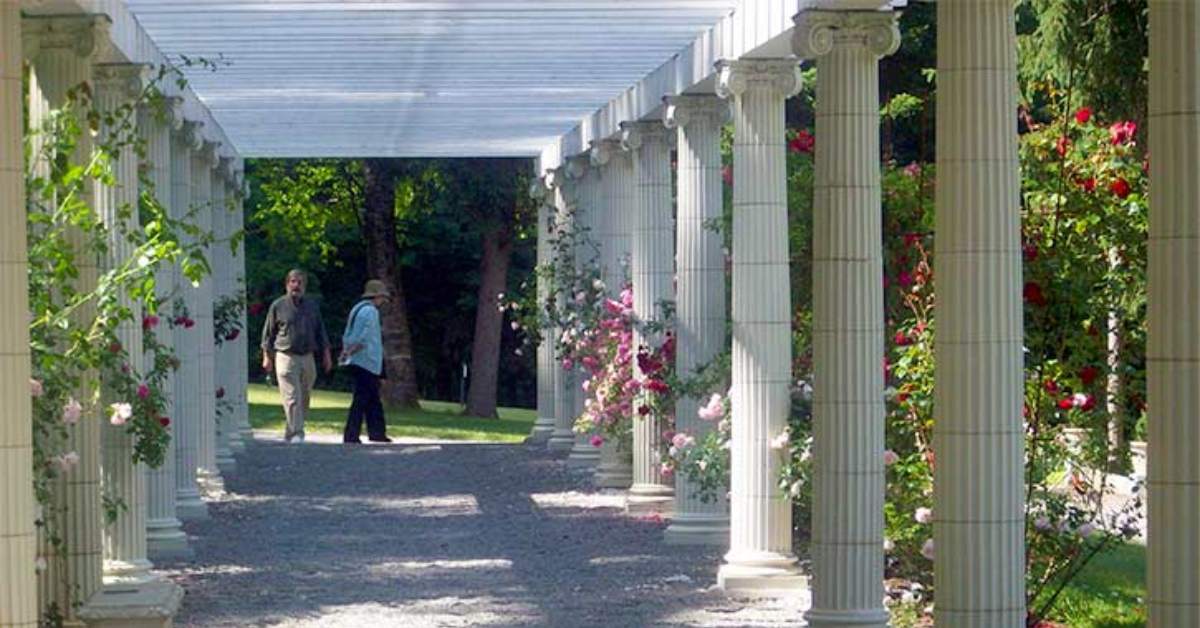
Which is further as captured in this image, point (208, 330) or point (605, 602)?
point (208, 330)

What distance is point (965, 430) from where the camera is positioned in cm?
1258

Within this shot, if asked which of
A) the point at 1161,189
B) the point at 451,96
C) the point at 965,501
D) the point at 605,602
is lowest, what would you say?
the point at 605,602

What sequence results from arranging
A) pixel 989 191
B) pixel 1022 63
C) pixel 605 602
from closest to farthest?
pixel 989 191 → pixel 605 602 → pixel 1022 63

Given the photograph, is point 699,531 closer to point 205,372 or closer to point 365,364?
point 205,372

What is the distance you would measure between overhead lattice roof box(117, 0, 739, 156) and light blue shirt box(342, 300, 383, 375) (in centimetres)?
427

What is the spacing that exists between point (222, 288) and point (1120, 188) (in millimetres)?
18315

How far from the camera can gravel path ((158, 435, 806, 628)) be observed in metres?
18.4

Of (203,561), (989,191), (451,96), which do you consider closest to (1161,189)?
(989,191)

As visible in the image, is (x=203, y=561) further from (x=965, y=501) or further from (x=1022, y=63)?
(x=1022, y=63)

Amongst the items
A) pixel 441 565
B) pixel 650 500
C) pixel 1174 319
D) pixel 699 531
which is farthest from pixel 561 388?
pixel 1174 319

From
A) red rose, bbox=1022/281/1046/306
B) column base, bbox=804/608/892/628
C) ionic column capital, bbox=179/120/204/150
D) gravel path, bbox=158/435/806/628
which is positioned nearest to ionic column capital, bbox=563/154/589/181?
gravel path, bbox=158/435/806/628

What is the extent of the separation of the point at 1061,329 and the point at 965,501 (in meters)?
4.75

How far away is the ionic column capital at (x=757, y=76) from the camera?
63.9ft

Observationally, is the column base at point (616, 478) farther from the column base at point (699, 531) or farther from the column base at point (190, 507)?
the column base at point (699, 531)
